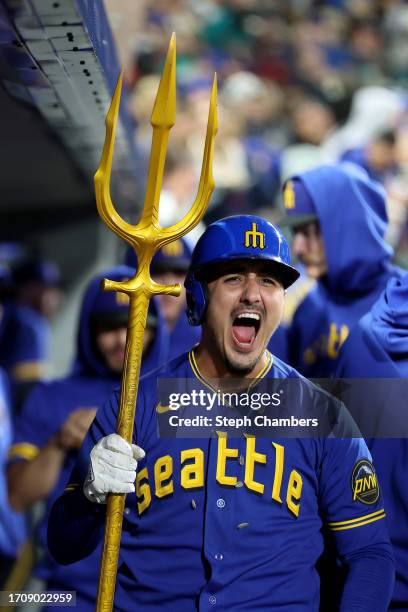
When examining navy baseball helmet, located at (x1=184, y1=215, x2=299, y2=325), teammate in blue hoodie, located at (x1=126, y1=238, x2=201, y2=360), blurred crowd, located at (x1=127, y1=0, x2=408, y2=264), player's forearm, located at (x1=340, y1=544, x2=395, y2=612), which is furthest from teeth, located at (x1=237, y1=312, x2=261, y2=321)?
blurred crowd, located at (x1=127, y1=0, x2=408, y2=264)

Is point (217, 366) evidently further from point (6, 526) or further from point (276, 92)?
point (276, 92)

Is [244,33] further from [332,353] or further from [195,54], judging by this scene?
[332,353]

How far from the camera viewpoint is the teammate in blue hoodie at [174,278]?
4832mm

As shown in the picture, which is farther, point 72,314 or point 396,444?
point 72,314

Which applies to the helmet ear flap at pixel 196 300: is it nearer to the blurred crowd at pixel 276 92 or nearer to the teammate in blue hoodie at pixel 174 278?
the teammate in blue hoodie at pixel 174 278

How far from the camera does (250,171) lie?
8.77 m

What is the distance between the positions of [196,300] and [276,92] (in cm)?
929

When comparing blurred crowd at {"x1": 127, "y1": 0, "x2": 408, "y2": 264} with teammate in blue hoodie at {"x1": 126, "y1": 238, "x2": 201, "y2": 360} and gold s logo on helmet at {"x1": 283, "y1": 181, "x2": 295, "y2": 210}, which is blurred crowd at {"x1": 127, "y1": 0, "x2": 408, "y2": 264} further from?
gold s logo on helmet at {"x1": 283, "y1": 181, "x2": 295, "y2": 210}

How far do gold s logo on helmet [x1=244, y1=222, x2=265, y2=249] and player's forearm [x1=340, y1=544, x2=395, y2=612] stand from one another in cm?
84

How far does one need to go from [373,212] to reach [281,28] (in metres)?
9.56

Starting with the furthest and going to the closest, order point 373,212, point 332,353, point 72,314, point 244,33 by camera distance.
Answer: point 244,33
point 72,314
point 373,212
point 332,353

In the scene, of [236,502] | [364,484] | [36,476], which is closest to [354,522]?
[364,484]

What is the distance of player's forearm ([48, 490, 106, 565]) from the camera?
2.51m

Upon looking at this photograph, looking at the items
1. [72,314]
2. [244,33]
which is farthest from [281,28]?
[72,314]
